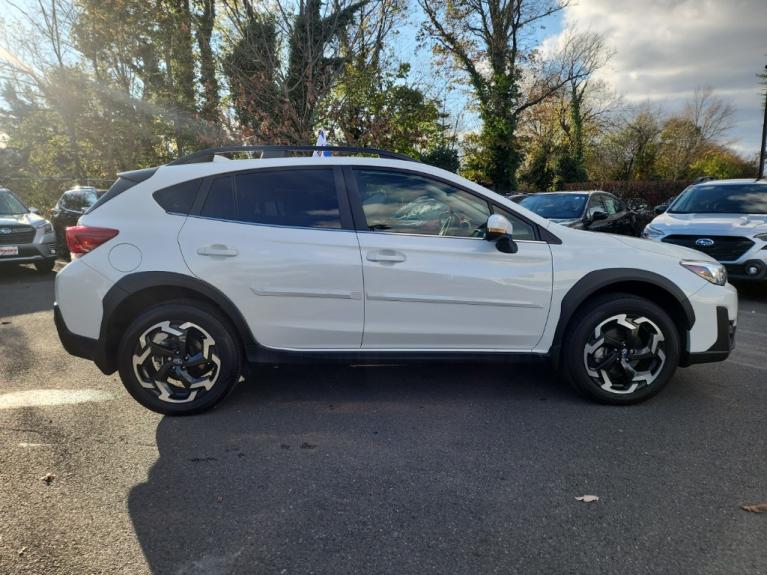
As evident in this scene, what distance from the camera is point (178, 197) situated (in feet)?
11.3

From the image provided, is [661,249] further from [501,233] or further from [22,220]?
[22,220]

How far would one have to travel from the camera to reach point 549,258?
3.51 metres

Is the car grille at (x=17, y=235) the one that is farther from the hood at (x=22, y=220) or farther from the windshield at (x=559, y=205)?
the windshield at (x=559, y=205)

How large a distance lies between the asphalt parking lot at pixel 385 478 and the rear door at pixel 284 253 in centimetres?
63

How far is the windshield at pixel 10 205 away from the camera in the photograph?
9312mm

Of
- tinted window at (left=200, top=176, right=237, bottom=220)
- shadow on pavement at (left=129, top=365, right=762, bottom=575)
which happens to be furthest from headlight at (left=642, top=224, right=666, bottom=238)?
tinted window at (left=200, top=176, right=237, bottom=220)

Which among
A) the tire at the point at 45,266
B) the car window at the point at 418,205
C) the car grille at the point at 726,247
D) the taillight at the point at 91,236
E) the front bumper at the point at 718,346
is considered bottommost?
the front bumper at the point at 718,346

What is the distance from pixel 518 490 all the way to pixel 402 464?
62 cm

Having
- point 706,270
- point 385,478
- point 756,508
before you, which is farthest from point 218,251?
point 706,270

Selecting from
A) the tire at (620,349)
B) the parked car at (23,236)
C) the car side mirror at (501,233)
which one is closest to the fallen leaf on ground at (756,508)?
the tire at (620,349)

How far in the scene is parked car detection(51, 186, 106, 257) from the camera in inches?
414

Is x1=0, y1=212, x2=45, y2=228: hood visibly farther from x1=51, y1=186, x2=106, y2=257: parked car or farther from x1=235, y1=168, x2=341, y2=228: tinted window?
x1=235, y1=168, x2=341, y2=228: tinted window

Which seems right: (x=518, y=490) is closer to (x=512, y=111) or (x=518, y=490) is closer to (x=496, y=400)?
Result: (x=496, y=400)

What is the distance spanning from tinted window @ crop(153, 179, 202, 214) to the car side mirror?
195 centimetres
